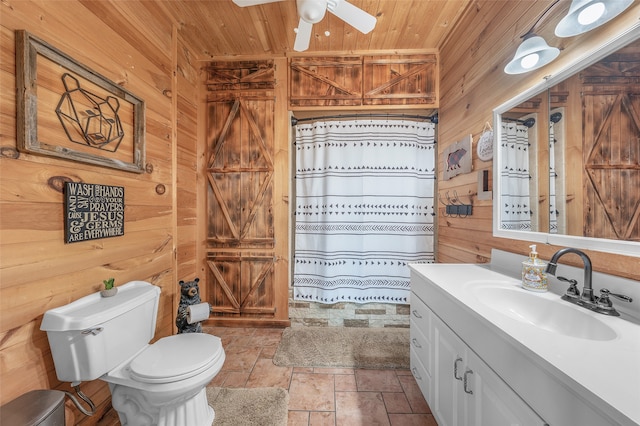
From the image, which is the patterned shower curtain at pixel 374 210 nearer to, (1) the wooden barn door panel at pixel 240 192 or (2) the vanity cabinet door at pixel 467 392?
(1) the wooden barn door panel at pixel 240 192

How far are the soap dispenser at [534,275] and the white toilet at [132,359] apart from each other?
5.42 feet

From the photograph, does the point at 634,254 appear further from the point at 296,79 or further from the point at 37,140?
the point at 296,79

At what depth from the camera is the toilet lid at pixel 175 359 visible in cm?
111

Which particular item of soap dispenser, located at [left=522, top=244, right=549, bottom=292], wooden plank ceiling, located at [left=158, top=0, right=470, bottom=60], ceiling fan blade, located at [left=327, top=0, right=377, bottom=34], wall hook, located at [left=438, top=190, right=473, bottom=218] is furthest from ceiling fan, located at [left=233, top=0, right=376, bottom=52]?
soap dispenser, located at [left=522, top=244, right=549, bottom=292]

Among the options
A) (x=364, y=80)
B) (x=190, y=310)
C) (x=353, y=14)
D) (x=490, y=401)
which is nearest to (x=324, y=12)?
(x=353, y=14)

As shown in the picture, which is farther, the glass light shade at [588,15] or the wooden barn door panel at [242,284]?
the wooden barn door panel at [242,284]

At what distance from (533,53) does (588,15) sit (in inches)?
9.2

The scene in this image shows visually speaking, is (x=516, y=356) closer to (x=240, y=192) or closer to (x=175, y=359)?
(x=175, y=359)

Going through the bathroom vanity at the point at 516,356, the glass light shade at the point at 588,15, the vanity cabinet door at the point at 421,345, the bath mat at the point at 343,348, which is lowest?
the bath mat at the point at 343,348

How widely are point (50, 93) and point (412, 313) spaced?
2312 mm

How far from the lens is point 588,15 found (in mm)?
928

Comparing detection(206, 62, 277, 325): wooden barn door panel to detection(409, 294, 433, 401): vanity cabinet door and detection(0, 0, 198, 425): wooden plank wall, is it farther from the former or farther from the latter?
detection(409, 294, 433, 401): vanity cabinet door

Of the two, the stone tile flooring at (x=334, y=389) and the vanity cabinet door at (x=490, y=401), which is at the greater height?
the vanity cabinet door at (x=490, y=401)

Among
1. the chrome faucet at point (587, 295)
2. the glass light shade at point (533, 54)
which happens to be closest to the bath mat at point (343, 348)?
the chrome faucet at point (587, 295)
